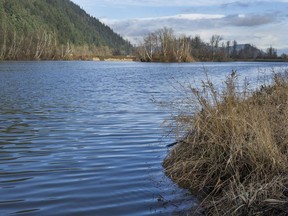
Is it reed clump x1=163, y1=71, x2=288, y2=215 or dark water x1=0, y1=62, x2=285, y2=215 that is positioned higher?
reed clump x1=163, y1=71, x2=288, y2=215

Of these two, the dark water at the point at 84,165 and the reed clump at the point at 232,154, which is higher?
the reed clump at the point at 232,154

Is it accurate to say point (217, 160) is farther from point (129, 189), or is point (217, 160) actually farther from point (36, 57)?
point (36, 57)

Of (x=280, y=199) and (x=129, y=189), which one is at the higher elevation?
(x=280, y=199)

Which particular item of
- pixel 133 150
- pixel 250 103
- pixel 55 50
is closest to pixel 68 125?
pixel 133 150

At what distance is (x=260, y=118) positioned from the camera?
Answer: 26.1ft

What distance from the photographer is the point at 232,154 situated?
24.3 feet

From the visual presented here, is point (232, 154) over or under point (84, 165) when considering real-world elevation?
over

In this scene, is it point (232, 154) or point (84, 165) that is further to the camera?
point (84, 165)

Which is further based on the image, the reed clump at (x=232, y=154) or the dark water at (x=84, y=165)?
the dark water at (x=84, y=165)

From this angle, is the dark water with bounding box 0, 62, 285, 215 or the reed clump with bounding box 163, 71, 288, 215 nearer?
the reed clump with bounding box 163, 71, 288, 215

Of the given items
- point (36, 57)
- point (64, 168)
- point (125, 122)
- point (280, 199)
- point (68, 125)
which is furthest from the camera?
point (36, 57)

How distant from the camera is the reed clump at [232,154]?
19.6 feet

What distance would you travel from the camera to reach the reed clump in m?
5.96

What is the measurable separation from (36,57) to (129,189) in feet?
353
